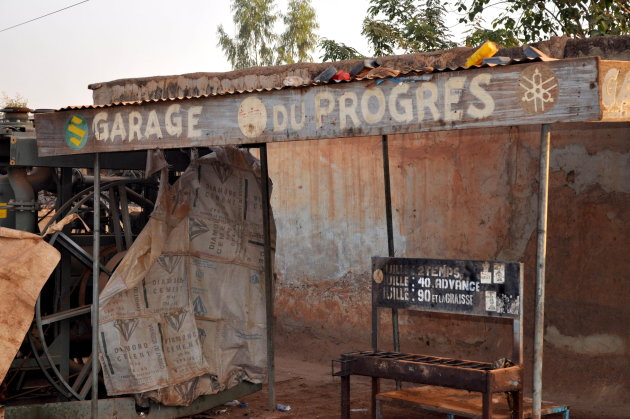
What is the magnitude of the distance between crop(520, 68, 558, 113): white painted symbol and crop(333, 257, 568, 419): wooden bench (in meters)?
1.41

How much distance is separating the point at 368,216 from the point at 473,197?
135 centimetres

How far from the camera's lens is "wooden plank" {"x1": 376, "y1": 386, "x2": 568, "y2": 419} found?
18.7 ft

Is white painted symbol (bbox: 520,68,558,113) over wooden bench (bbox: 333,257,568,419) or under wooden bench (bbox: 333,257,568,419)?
over

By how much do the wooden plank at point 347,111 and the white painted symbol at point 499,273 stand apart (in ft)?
4.26

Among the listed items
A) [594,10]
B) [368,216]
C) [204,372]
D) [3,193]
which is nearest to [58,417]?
[204,372]

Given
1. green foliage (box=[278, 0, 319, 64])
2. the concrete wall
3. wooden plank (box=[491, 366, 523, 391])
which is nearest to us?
wooden plank (box=[491, 366, 523, 391])

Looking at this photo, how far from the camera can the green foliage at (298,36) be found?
3872cm

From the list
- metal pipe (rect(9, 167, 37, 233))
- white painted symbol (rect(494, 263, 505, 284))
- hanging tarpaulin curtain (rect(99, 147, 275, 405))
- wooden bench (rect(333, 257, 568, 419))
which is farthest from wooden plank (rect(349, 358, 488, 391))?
metal pipe (rect(9, 167, 37, 233))

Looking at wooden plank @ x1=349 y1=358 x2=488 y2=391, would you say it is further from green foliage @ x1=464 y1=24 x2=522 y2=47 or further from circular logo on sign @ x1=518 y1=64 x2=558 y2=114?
green foliage @ x1=464 y1=24 x2=522 y2=47

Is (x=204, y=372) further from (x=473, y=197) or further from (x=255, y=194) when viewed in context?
(x=473, y=197)

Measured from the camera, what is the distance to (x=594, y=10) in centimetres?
1185

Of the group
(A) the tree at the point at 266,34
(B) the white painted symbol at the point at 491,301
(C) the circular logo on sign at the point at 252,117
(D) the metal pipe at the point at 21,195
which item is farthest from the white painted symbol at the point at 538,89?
(A) the tree at the point at 266,34

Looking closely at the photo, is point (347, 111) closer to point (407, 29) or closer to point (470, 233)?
point (470, 233)

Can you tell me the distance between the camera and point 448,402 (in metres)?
5.93
